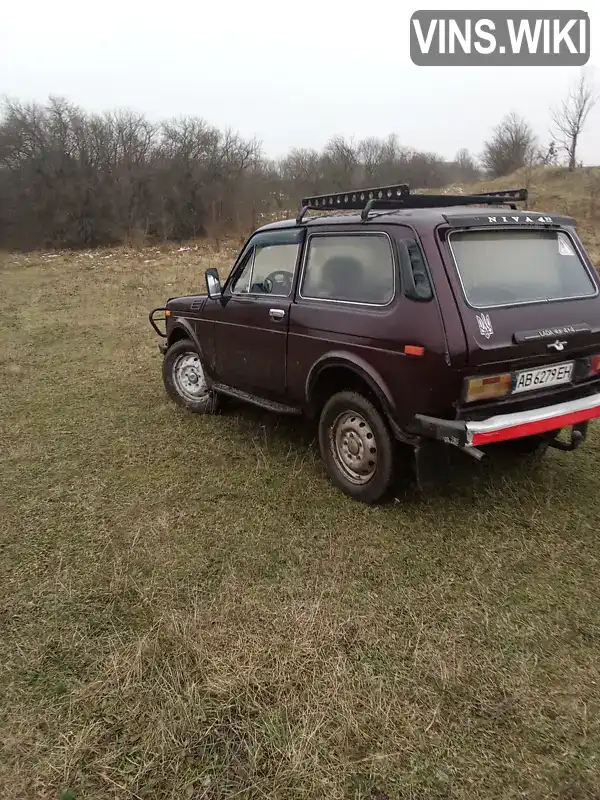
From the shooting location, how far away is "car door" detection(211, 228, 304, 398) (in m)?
4.37

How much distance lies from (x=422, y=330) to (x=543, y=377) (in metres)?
0.84

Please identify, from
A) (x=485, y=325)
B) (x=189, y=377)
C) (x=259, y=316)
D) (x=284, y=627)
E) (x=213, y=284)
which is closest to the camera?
(x=284, y=627)

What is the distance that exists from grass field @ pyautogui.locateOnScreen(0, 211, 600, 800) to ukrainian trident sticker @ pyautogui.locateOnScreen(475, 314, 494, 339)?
4.08 feet

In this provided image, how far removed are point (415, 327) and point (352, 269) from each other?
81 centimetres

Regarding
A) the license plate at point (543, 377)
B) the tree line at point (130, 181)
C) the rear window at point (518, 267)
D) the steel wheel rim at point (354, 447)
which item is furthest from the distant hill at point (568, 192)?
the steel wheel rim at point (354, 447)

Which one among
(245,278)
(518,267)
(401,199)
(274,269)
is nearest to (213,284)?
(245,278)

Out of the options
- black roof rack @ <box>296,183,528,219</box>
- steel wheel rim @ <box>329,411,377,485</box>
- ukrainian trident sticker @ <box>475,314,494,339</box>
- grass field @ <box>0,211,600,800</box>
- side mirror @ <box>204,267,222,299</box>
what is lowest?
grass field @ <box>0,211,600,800</box>

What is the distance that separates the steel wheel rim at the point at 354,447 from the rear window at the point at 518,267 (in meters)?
1.09

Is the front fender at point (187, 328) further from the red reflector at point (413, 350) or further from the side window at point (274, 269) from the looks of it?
the red reflector at point (413, 350)

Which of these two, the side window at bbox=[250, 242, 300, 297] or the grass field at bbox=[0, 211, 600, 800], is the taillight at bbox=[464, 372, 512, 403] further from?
the side window at bbox=[250, 242, 300, 297]

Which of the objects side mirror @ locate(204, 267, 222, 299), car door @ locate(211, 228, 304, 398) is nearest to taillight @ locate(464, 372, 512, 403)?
car door @ locate(211, 228, 304, 398)

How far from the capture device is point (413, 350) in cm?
324

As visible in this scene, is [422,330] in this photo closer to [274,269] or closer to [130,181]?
[274,269]

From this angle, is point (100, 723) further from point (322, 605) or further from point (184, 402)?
point (184, 402)
